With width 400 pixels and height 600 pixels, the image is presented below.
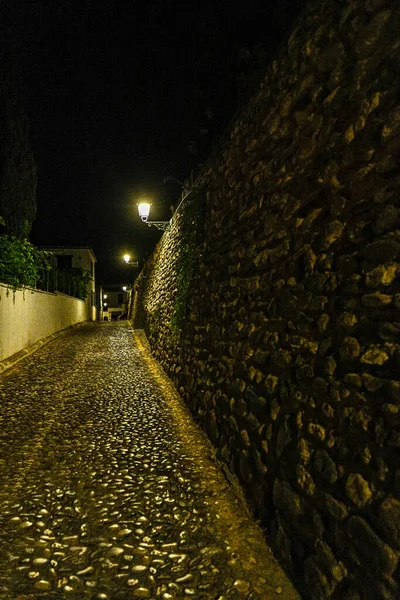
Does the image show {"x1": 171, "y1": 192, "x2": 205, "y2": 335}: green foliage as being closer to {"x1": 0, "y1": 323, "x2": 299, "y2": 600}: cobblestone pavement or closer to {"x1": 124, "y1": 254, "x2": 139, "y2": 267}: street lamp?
{"x1": 0, "y1": 323, "x2": 299, "y2": 600}: cobblestone pavement

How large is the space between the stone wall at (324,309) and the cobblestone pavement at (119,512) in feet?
0.95

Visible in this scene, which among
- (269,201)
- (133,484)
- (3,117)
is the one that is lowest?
(133,484)

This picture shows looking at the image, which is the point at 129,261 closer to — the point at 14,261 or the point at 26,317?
the point at 26,317

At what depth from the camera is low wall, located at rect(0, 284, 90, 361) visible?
8.41 metres

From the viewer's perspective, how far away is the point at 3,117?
15.8m

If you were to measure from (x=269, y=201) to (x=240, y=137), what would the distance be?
123 cm

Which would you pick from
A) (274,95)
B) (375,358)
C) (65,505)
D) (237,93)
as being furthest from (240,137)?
(65,505)

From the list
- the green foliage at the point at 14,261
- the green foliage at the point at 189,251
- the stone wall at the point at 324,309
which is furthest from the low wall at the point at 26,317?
the stone wall at the point at 324,309

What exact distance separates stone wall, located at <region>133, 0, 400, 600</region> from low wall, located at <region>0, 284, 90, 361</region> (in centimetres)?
647

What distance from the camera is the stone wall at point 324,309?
1.68m

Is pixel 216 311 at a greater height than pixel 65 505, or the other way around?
pixel 216 311

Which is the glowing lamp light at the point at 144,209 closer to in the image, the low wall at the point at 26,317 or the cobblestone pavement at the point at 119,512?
the low wall at the point at 26,317

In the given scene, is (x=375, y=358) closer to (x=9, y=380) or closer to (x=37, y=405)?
(x=37, y=405)

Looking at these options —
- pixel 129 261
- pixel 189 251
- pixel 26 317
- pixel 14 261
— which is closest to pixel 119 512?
pixel 189 251
